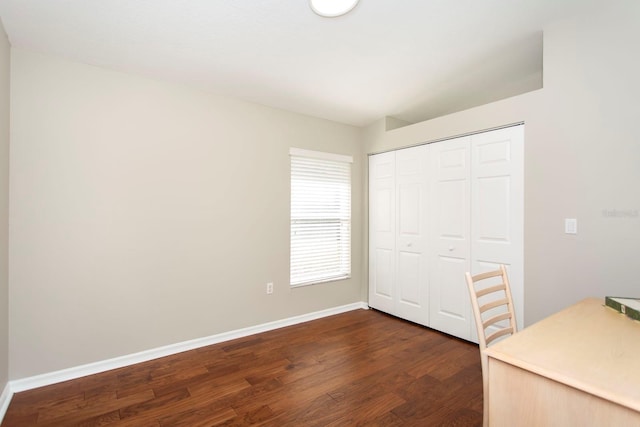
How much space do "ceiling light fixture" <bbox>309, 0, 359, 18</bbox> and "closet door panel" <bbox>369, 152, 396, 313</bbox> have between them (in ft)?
6.63

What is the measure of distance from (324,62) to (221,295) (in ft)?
7.70

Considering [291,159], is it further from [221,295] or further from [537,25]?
[537,25]

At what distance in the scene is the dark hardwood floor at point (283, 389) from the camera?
1816 mm

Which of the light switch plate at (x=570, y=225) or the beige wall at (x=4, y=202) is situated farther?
the light switch plate at (x=570, y=225)

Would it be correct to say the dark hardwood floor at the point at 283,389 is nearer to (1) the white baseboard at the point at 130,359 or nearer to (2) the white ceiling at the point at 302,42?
(1) the white baseboard at the point at 130,359

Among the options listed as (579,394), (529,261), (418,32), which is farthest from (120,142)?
(529,261)

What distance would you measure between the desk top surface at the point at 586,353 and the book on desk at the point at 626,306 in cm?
3

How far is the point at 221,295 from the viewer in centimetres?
295

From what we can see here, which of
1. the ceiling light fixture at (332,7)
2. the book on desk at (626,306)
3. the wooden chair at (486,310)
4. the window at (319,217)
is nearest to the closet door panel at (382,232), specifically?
the window at (319,217)

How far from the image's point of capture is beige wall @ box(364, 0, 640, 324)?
6.23 feet

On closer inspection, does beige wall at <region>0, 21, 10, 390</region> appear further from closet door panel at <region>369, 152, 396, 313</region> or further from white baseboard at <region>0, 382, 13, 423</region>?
closet door panel at <region>369, 152, 396, 313</region>

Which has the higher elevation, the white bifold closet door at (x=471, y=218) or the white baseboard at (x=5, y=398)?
the white bifold closet door at (x=471, y=218)

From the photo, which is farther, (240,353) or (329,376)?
(240,353)

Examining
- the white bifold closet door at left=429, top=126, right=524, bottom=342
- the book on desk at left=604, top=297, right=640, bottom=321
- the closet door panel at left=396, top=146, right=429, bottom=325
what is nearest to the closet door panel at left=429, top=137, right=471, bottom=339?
the white bifold closet door at left=429, top=126, right=524, bottom=342
